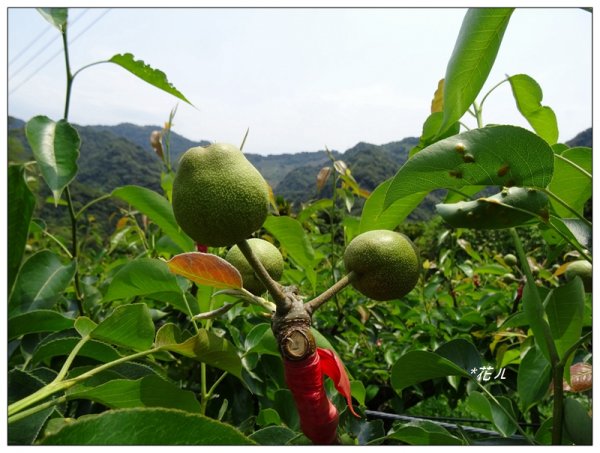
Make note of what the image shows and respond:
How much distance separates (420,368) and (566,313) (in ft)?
0.82

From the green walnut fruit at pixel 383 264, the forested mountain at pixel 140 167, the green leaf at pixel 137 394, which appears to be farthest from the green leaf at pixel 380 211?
the forested mountain at pixel 140 167

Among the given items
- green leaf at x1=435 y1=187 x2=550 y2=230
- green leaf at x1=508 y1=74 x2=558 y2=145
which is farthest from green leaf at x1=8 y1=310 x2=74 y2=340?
green leaf at x1=508 y1=74 x2=558 y2=145

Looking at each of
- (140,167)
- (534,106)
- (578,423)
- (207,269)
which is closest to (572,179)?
(534,106)

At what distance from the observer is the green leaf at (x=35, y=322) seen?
0.90 meters

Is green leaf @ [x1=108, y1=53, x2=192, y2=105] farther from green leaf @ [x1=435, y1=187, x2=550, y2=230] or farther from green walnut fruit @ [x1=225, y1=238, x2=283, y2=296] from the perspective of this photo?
green leaf @ [x1=435, y1=187, x2=550, y2=230]

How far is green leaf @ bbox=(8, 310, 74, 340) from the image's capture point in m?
0.90

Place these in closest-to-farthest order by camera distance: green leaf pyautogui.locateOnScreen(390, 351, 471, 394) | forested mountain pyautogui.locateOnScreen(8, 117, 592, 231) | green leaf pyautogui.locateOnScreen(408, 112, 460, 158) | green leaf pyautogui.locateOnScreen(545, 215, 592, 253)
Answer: green leaf pyautogui.locateOnScreen(545, 215, 592, 253)
green leaf pyautogui.locateOnScreen(390, 351, 471, 394)
green leaf pyautogui.locateOnScreen(408, 112, 460, 158)
forested mountain pyautogui.locateOnScreen(8, 117, 592, 231)

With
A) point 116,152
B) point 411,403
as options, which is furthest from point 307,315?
point 116,152

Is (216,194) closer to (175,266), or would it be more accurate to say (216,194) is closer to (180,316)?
(175,266)

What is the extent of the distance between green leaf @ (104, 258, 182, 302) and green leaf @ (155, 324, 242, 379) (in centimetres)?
27

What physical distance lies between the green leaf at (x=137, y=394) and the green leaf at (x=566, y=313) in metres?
0.59

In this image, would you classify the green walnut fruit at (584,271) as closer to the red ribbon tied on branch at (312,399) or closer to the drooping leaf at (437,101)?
the drooping leaf at (437,101)

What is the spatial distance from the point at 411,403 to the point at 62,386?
1.69m

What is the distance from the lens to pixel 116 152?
Answer: 5166cm
